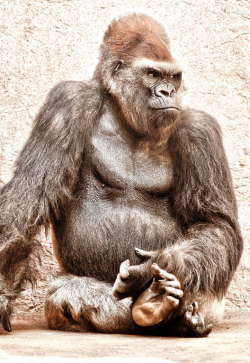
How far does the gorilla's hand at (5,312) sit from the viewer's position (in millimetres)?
3192

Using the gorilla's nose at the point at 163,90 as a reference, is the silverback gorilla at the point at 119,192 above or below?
below

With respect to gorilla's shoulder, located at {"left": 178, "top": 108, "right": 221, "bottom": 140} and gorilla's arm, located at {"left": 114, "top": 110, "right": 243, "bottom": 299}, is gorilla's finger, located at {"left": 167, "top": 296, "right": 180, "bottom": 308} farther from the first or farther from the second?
gorilla's shoulder, located at {"left": 178, "top": 108, "right": 221, "bottom": 140}

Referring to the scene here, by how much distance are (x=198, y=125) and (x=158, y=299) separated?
1.19 meters

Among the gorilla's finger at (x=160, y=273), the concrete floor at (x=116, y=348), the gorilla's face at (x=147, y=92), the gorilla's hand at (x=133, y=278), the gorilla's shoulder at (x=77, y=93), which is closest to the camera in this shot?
the concrete floor at (x=116, y=348)

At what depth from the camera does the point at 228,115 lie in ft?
16.5

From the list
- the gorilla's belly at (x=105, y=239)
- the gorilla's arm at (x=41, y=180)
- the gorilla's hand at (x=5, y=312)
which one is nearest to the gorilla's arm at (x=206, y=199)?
the gorilla's belly at (x=105, y=239)

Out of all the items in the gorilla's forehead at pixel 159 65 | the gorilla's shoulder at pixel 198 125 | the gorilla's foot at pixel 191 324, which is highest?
the gorilla's forehead at pixel 159 65

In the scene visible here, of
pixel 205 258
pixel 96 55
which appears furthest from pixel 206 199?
pixel 96 55

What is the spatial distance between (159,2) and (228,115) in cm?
104

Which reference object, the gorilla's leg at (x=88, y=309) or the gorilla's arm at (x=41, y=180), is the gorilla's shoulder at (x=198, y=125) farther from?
the gorilla's leg at (x=88, y=309)

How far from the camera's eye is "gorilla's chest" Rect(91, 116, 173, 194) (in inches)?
142

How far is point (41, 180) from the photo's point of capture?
3432 millimetres

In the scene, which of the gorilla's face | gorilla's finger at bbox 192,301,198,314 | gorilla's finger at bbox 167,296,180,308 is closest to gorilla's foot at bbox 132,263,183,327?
gorilla's finger at bbox 167,296,180,308

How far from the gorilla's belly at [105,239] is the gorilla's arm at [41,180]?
15cm
